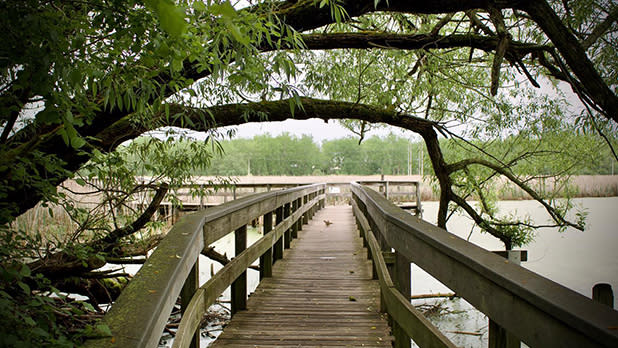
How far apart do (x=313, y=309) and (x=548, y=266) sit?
10.6 metres

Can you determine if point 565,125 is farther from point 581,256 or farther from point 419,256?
point 581,256

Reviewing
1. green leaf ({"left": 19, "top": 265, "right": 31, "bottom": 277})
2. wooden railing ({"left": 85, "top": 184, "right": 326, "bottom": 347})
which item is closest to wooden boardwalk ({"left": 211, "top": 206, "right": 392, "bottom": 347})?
wooden railing ({"left": 85, "top": 184, "right": 326, "bottom": 347})

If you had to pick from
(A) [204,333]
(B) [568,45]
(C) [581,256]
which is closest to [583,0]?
(B) [568,45]

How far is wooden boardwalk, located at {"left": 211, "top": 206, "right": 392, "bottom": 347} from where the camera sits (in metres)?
2.43

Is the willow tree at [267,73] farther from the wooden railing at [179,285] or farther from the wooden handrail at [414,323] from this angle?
the wooden handrail at [414,323]

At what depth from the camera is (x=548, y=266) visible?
11.3 meters

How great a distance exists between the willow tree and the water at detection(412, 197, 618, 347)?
1.87m

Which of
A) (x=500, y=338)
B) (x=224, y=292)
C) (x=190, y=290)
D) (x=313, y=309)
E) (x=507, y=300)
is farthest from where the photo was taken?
(x=224, y=292)

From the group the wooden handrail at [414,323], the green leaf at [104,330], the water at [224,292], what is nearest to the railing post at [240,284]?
the water at [224,292]

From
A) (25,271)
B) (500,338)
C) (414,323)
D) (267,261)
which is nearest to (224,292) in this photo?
(267,261)

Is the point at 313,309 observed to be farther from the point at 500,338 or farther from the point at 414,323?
the point at 500,338

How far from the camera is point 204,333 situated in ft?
17.9

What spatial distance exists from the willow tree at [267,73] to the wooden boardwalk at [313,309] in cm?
134

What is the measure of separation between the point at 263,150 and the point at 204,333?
63188 mm
